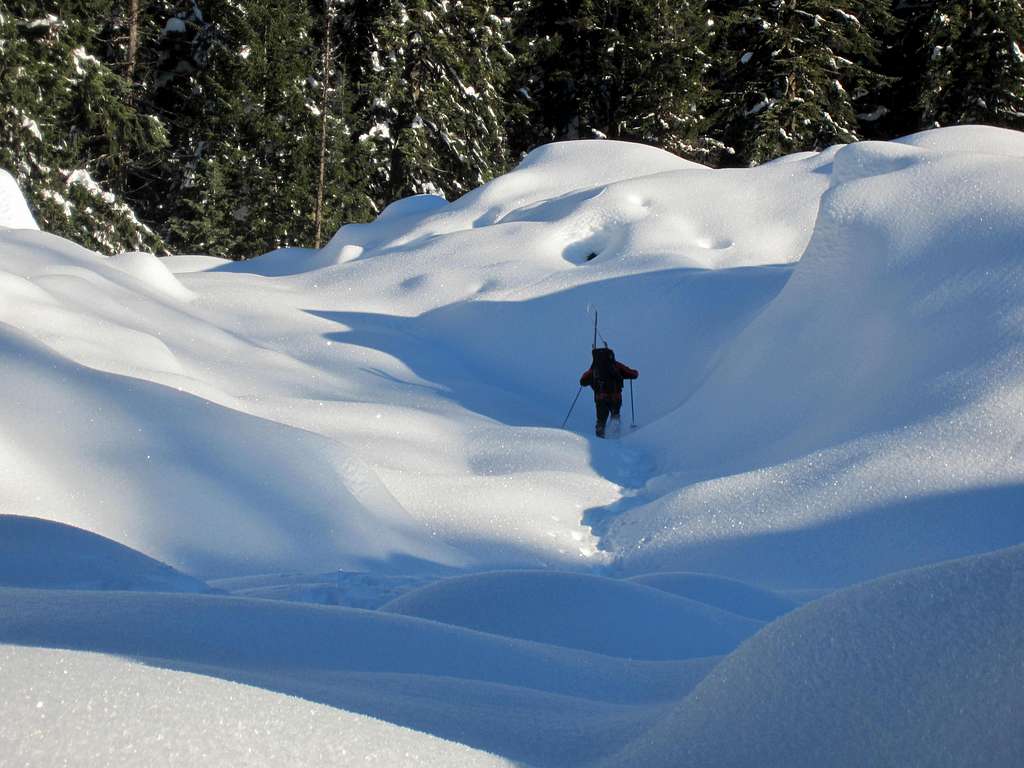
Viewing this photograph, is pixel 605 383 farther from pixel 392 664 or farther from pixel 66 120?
pixel 66 120

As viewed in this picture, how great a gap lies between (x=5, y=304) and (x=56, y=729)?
8779mm

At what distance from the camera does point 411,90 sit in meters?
27.6

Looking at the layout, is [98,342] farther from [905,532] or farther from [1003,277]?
[1003,277]

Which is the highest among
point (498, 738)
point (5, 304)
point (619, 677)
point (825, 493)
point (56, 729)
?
point (56, 729)

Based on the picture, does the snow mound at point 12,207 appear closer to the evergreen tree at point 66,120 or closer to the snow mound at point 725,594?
the evergreen tree at point 66,120

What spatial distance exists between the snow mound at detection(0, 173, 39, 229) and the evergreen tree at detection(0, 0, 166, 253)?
4.90 m

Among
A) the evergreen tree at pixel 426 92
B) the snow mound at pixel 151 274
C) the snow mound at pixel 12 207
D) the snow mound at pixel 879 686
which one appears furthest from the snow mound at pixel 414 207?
the snow mound at pixel 879 686

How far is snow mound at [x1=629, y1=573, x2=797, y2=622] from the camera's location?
5242mm

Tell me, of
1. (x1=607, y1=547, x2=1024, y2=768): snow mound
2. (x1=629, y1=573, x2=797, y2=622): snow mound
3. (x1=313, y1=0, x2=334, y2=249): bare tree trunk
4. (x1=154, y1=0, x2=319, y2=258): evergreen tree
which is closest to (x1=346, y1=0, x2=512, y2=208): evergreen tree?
(x1=313, y1=0, x2=334, y2=249): bare tree trunk

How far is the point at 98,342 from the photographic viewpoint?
31.0 feet

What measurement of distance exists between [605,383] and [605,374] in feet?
0.32

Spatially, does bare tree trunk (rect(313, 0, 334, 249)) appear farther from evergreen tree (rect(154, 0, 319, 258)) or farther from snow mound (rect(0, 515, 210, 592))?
snow mound (rect(0, 515, 210, 592))

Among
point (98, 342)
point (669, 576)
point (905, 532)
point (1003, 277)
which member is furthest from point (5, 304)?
point (1003, 277)

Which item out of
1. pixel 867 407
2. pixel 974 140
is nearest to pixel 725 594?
pixel 867 407
